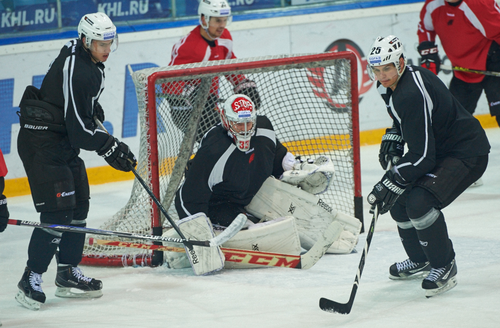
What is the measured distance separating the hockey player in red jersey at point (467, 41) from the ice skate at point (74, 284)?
2.58 m

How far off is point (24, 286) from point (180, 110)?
4.33 feet

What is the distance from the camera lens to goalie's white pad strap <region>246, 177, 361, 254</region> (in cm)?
350

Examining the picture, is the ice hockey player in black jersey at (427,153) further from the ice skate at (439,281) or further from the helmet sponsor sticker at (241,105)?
the helmet sponsor sticker at (241,105)

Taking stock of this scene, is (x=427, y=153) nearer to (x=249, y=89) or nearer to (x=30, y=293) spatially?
→ (x=249, y=89)

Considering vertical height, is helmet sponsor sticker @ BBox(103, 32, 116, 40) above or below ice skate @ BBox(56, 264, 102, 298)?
above

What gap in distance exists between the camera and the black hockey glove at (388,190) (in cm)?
267

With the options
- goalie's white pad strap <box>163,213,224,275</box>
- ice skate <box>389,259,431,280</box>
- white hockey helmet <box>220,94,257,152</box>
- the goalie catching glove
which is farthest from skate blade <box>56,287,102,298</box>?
ice skate <box>389,259,431,280</box>

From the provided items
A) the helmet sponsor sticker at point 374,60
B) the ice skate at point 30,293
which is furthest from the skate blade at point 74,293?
the helmet sponsor sticker at point 374,60

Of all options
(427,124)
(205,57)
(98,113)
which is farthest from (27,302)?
(205,57)

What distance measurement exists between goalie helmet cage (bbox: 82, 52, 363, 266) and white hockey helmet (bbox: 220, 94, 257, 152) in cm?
19

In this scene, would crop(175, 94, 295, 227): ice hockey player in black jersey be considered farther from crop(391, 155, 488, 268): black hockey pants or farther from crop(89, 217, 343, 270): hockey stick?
crop(391, 155, 488, 268): black hockey pants

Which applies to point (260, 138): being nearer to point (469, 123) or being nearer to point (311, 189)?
point (311, 189)

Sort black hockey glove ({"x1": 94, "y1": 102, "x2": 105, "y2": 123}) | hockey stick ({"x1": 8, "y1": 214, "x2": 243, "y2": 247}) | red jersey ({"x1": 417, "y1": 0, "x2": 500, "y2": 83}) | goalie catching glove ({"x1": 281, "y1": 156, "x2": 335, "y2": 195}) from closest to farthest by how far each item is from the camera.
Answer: hockey stick ({"x1": 8, "y1": 214, "x2": 243, "y2": 247}) → black hockey glove ({"x1": 94, "y1": 102, "x2": 105, "y2": 123}) → goalie catching glove ({"x1": 281, "y1": 156, "x2": 335, "y2": 195}) → red jersey ({"x1": 417, "y1": 0, "x2": 500, "y2": 83})

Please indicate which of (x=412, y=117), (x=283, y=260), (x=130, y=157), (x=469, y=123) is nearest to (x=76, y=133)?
(x=130, y=157)
